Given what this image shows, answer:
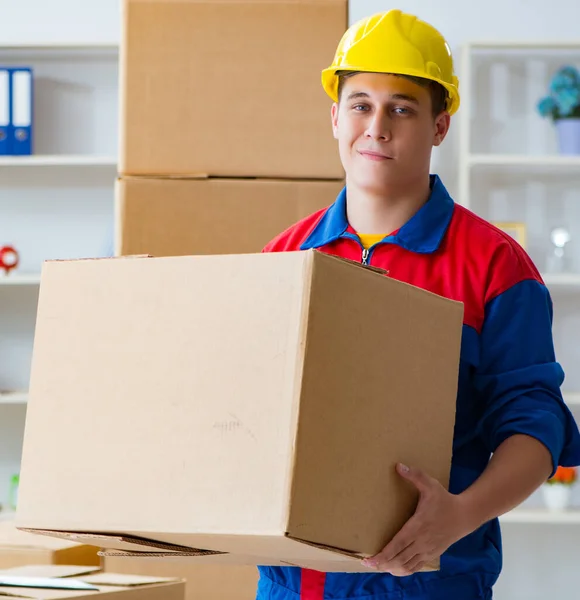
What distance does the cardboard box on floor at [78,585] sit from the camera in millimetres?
1327

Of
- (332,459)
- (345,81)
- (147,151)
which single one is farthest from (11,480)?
(332,459)

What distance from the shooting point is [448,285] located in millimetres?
1102

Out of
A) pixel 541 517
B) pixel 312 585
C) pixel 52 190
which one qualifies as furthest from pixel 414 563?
pixel 52 190

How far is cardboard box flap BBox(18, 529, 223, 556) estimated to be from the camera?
89cm

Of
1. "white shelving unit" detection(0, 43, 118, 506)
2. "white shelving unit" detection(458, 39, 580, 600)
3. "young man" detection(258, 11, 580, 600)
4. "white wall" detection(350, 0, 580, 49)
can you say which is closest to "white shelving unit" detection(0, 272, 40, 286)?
"white shelving unit" detection(0, 43, 118, 506)

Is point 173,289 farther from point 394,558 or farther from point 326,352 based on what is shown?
point 394,558

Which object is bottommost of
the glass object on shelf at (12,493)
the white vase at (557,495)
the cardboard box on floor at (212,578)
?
the glass object on shelf at (12,493)

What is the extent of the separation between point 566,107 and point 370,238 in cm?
224

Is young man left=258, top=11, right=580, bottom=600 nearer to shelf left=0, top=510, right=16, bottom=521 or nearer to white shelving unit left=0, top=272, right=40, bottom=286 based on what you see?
white shelving unit left=0, top=272, right=40, bottom=286

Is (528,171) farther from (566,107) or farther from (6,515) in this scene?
(6,515)

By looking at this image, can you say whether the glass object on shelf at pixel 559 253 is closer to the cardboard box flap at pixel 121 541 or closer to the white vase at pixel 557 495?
the white vase at pixel 557 495

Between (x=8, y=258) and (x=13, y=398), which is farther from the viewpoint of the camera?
(x=8, y=258)

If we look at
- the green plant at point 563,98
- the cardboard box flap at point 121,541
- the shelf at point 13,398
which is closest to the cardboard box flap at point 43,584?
the cardboard box flap at point 121,541

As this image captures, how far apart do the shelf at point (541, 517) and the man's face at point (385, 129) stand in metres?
2.09
